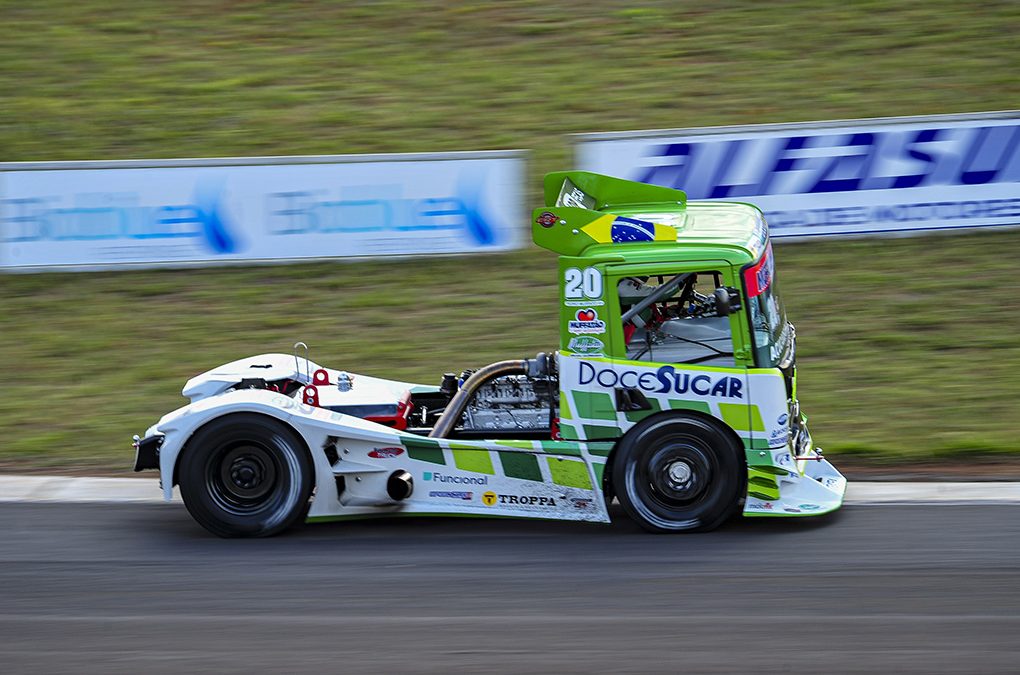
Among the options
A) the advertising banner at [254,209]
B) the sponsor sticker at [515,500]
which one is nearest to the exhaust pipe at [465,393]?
the sponsor sticker at [515,500]

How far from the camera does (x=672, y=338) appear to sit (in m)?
7.77

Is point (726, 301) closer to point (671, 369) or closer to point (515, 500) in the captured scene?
point (671, 369)

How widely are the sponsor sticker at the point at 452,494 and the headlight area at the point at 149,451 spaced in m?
1.74

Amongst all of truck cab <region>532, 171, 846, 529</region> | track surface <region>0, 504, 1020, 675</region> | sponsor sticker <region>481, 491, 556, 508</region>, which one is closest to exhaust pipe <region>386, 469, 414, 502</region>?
track surface <region>0, 504, 1020, 675</region>

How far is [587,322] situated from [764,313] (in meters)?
1.09

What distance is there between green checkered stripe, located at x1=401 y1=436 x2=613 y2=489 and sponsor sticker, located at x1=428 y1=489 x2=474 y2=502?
0.16m

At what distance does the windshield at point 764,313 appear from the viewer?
757cm

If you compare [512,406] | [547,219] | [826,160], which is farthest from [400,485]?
[826,160]

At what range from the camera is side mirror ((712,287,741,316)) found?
7.41 meters

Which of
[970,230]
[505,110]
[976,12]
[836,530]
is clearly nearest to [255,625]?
[836,530]

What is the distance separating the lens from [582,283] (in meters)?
7.61

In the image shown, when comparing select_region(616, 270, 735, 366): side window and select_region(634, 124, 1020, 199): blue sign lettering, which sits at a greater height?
select_region(634, 124, 1020, 199): blue sign lettering

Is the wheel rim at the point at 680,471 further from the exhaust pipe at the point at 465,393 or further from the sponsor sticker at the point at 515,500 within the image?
the exhaust pipe at the point at 465,393

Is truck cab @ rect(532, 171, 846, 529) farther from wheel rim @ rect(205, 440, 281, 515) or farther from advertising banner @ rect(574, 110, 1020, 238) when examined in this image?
advertising banner @ rect(574, 110, 1020, 238)
